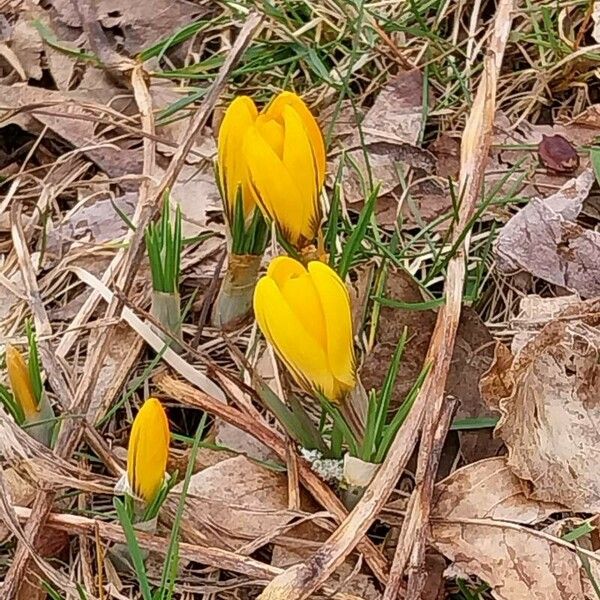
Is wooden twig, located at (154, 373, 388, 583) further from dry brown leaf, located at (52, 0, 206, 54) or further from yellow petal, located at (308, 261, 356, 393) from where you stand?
dry brown leaf, located at (52, 0, 206, 54)

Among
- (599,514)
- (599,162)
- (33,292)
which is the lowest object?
(599,514)

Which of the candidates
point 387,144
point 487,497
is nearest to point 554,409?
point 487,497

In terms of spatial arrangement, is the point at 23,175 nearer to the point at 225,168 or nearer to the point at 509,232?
the point at 225,168

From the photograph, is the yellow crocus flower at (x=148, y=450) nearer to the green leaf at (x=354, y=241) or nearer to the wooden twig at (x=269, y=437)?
the wooden twig at (x=269, y=437)

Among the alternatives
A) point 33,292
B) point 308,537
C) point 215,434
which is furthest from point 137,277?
point 308,537

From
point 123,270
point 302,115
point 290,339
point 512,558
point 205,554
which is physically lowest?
point 512,558

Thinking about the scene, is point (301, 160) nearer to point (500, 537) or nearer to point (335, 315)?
point (335, 315)
